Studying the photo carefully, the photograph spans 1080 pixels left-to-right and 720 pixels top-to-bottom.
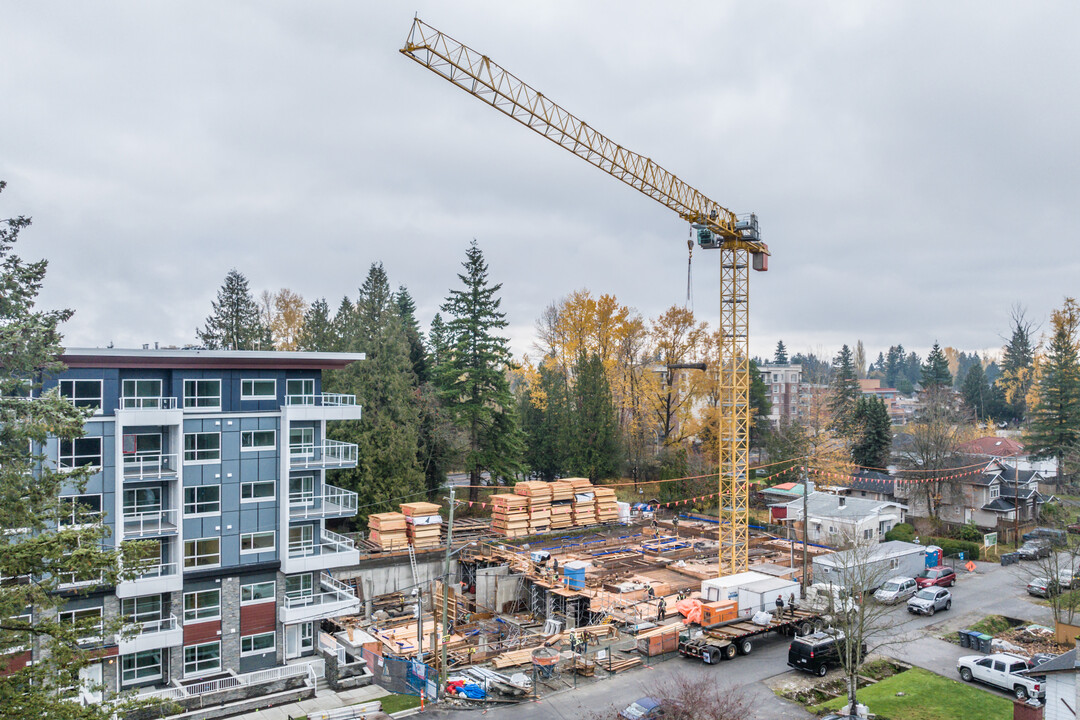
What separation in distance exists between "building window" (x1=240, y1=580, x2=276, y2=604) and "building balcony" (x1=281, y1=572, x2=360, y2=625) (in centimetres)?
71

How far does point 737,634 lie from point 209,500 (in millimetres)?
22375

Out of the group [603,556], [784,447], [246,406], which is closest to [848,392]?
[784,447]

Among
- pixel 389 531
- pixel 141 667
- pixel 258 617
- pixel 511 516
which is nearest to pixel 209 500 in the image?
pixel 258 617

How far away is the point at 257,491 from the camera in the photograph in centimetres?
3142

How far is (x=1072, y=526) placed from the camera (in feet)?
149

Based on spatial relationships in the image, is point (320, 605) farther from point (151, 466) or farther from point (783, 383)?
point (783, 383)

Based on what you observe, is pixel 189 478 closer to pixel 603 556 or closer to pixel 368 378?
pixel 368 378

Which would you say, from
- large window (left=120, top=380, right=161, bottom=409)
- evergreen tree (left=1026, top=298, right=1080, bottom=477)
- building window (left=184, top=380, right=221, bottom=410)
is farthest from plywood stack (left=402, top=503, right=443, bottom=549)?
evergreen tree (left=1026, top=298, right=1080, bottom=477)

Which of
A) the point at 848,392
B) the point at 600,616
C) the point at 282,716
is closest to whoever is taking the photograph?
the point at 282,716

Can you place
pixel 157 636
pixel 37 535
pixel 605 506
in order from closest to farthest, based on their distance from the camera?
1. pixel 37 535
2. pixel 157 636
3. pixel 605 506

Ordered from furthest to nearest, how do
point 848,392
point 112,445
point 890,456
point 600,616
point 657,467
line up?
1. point 848,392
2. point 890,456
3. point 657,467
4. point 600,616
5. point 112,445

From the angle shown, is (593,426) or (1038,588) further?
(593,426)

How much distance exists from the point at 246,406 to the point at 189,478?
367cm

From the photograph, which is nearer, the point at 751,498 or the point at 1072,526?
the point at 1072,526
